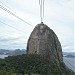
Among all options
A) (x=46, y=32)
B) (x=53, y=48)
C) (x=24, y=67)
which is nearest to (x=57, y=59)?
(x=53, y=48)

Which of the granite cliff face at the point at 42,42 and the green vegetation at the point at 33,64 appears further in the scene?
the granite cliff face at the point at 42,42

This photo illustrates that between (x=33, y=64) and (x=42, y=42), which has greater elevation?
(x=42, y=42)

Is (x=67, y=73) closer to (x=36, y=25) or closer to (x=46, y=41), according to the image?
(x=46, y=41)

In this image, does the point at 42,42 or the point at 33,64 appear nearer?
the point at 33,64

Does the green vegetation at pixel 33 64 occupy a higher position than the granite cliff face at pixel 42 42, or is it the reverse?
the granite cliff face at pixel 42 42

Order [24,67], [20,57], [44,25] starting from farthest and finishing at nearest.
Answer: [44,25] → [20,57] → [24,67]

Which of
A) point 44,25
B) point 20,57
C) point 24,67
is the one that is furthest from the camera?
point 44,25

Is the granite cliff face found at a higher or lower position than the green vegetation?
higher

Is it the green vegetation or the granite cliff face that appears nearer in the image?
the green vegetation
